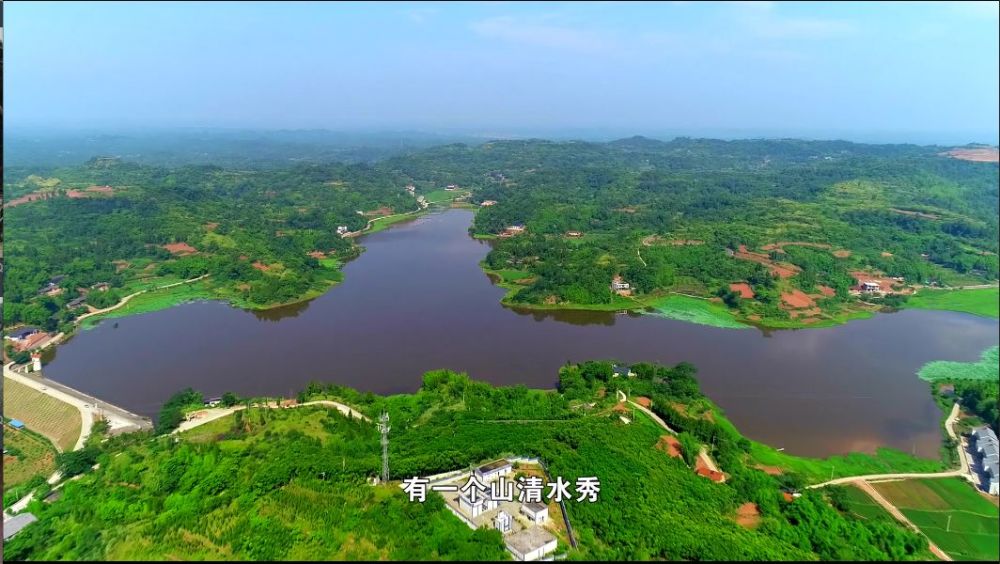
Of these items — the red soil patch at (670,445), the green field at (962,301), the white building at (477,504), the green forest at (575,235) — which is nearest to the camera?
the white building at (477,504)

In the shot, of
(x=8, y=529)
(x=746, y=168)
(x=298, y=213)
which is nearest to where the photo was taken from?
(x=8, y=529)

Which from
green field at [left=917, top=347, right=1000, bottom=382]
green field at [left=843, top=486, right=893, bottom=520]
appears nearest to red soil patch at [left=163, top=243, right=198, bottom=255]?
green field at [left=843, top=486, right=893, bottom=520]

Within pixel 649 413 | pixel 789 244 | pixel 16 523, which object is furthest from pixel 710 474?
pixel 789 244

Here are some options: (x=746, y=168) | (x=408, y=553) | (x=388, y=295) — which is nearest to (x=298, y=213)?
(x=388, y=295)

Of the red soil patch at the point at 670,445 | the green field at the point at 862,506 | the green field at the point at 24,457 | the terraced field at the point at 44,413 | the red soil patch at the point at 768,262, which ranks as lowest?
the green field at the point at 24,457

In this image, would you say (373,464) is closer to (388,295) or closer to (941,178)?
(388,295)

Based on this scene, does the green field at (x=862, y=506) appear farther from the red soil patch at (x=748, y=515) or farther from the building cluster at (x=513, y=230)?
the building cluster at (x=513, y=230)

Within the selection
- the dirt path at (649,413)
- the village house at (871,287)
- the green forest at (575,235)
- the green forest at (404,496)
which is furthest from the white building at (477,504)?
the village house at (871,287)
